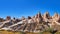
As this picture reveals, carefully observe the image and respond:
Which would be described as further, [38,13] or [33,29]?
[38,13]

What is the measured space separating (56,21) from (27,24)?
739 inches

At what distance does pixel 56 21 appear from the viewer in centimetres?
9812

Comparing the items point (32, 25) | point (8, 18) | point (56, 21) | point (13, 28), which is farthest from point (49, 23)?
point (8, 18)

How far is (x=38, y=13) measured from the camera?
321 ft

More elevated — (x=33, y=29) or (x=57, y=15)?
(x=57, y=15)

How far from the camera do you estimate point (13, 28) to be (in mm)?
94438

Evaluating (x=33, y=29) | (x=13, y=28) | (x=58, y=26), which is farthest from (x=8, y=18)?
(x=58, y=26)

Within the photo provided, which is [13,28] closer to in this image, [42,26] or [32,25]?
[32,25]

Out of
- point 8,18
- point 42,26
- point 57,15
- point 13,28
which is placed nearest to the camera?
point 42,26

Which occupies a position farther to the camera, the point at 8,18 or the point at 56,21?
the point at 8,18

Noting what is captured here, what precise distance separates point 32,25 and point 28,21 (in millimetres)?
4404

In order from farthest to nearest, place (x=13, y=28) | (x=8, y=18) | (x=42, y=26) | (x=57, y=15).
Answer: (x=8, y=18)
(x=57, y=15)
(x=13, y=28)
(x=42, y=26)

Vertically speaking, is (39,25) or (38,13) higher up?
(38,13)

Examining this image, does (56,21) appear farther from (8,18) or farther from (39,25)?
(8,18)
